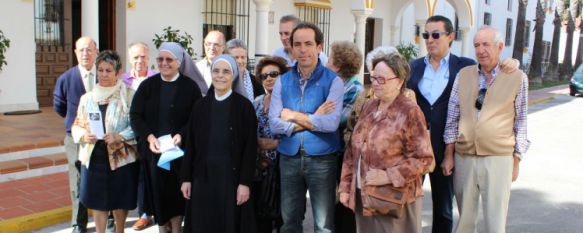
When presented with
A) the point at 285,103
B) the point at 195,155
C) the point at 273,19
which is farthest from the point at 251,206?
the point at 273,19

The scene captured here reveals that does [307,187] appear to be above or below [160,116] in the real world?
below

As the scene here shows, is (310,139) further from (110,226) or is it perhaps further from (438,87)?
(110,226)

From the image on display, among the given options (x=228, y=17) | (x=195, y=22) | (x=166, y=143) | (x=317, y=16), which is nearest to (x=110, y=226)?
(x=166, y=143)

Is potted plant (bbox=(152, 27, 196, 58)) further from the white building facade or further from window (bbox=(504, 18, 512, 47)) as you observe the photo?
window (bbox=(504, 18, 512, 47))

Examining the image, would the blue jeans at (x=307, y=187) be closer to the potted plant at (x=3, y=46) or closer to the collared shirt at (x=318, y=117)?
the collared shirt at (x=318, y=117)

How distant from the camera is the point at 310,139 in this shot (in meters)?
3.49

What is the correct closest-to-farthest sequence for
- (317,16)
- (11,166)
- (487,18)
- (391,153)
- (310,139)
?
(391,153) → (310,139) → (11,166) → (317,16) → (487,18)

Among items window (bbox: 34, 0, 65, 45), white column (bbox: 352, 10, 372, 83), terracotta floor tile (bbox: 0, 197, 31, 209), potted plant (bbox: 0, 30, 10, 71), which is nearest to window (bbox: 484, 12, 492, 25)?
white column (bbox: 352, 10, 372, 83)

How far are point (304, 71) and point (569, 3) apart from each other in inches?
1274

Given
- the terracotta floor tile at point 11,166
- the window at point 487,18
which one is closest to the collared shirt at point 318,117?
the terracotta floor tile at point 11,166

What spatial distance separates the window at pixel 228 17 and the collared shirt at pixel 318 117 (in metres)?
8.43

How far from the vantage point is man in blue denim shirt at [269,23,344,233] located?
11.4ft

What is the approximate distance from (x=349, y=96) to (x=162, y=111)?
138cm

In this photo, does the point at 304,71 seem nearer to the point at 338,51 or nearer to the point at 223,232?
the point at 338,51
